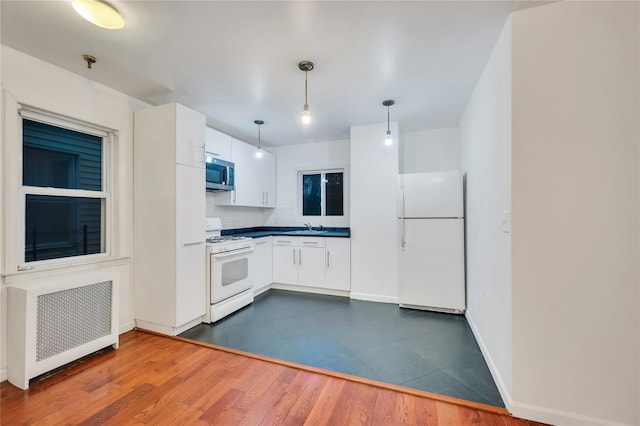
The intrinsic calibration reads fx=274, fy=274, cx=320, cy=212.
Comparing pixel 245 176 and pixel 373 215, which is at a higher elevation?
pixel 245 176

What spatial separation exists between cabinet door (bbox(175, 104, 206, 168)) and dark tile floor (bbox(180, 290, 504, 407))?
1.80 m

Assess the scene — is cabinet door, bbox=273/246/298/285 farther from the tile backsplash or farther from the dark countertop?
the tile backsplash

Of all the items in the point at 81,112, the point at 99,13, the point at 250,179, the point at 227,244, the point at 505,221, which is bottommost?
the point at 227,244

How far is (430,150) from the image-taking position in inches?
163

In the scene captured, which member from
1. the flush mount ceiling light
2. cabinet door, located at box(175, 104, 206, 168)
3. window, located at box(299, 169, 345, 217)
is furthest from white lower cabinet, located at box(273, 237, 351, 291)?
the flush mount ceiling light

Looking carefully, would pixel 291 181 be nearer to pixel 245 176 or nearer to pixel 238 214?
pixel 245 176

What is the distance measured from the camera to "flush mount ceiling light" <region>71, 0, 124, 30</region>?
1.55 meters

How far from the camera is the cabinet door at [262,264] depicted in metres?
3.93

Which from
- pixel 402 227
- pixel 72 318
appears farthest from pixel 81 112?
pixel 402 227

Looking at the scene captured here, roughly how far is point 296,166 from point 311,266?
1.89 m

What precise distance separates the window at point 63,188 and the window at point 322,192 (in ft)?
9.61

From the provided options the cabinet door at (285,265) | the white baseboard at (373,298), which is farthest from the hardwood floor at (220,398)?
the cabinet door at (285,265)

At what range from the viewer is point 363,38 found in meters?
1.93

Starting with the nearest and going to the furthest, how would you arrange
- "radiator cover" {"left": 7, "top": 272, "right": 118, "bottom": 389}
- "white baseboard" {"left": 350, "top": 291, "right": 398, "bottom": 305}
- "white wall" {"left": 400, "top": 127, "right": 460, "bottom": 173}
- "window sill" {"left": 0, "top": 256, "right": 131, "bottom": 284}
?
"radiator cover" {"left": 7, "top": 272, "right": 118, "bottom": 389} → "window sill" {"left": 0, "top": 256, "right": 131, "bottom": 284} → "white baseboard" {"left": 350, "top": 291, "right": 398, "bottom": 305} → "white wall" {"left": 400, "top": 127, "right": 460, "bottom": 173}
